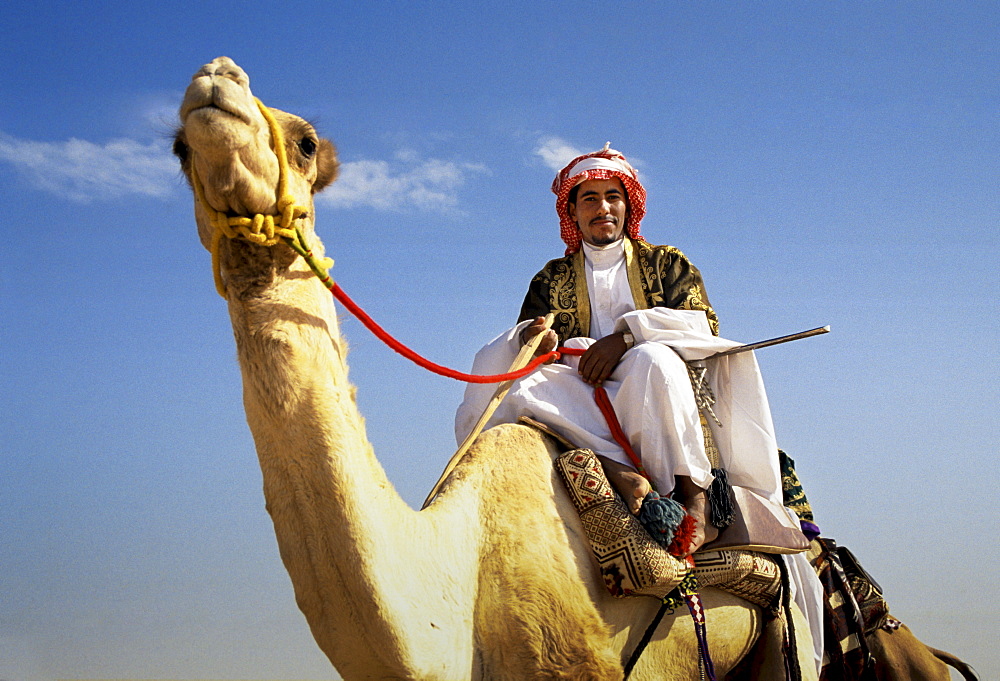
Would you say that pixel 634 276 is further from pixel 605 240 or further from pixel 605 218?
pixel 605 218

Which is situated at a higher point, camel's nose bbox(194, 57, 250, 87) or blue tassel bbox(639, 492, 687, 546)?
camel's nose bbox(194, 57, 250, 87)

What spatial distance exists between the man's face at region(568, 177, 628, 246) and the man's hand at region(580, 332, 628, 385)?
905 mm

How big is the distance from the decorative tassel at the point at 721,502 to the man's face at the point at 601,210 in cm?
170

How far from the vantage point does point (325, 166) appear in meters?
3.52

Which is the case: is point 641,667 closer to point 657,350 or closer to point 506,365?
point 657,350

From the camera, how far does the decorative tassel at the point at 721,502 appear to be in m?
4.07

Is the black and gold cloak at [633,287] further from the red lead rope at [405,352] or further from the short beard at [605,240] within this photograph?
the red lead rope at [405,352]

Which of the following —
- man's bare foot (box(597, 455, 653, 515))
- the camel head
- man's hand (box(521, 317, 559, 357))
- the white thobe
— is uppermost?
the camel head

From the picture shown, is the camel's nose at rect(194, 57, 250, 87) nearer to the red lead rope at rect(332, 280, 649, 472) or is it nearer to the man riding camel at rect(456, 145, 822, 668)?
the red lead rope at rect(332, 280, 649, 472)

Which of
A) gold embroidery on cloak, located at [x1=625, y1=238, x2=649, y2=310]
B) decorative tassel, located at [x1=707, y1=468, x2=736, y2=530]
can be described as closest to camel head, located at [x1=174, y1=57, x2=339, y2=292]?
decorative tassel, located at [x1=707, y1=468, x2=736, y2=530]

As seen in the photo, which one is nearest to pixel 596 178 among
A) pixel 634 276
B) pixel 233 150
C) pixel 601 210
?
pixel 601 210

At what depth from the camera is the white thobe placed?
4.09 metres

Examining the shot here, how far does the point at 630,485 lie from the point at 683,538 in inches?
13.1

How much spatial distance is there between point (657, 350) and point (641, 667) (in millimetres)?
1477
